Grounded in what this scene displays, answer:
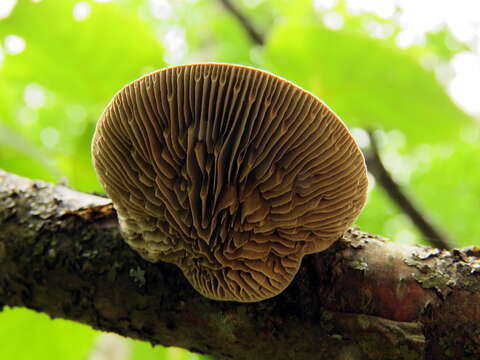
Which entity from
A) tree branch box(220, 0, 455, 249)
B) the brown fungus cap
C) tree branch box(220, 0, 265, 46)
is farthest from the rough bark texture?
tree branch box(220, 0, 265, 46)

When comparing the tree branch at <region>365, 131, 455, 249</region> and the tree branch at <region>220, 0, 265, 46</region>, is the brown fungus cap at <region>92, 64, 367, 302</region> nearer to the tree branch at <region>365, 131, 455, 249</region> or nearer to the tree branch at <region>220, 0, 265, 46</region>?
the tree branch at <region>365, 131, 455, 249</region>

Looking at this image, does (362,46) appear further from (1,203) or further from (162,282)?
(1,203)

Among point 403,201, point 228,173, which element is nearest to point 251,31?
point 403,201

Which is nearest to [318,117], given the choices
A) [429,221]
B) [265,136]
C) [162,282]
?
[265,136]

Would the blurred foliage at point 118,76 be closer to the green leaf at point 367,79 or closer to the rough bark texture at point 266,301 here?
the green leaf at point 367,79

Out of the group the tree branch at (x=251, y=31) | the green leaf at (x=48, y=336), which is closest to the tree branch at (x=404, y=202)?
the tree branch at (x=251, y=31)

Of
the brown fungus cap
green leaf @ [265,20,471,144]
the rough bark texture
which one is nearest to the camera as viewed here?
the brown fungus cap
